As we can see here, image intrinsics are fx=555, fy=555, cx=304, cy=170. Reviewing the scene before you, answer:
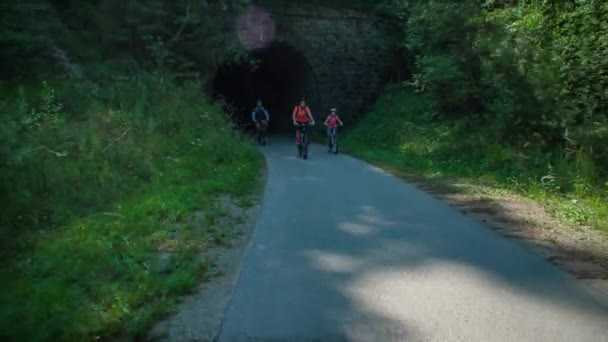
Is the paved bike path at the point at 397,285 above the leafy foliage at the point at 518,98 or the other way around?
the other way around

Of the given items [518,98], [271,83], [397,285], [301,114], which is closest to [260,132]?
[301,114]

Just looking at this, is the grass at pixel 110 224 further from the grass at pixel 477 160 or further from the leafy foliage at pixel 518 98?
the leafy foliage at pixel 518 98

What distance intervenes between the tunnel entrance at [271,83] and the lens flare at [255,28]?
0.87 metres

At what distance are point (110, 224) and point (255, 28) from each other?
18.1 m

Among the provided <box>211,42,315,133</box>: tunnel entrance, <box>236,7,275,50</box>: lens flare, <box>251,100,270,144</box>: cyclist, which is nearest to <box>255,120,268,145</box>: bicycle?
<box>251,100,270,144</box>: cyclist

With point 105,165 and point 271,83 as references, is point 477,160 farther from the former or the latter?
point 271,83

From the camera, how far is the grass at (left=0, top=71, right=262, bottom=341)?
4.02 meters

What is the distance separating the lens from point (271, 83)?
105 ft

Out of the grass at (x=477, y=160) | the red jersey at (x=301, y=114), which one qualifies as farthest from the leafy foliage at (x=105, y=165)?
the grass at (x=477, y=160)

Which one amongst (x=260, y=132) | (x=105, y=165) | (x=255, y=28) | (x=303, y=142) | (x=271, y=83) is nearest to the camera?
(x=105, y=165)

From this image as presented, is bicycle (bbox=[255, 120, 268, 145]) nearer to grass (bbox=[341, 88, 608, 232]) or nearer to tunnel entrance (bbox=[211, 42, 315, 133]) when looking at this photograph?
tunnel entrance (bbox=[211, 42, 315, 133])

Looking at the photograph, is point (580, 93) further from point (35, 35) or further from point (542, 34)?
point (35, 35)

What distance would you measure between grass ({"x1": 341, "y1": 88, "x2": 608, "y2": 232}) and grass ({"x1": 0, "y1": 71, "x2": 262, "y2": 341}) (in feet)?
14.4

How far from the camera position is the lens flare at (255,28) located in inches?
894
